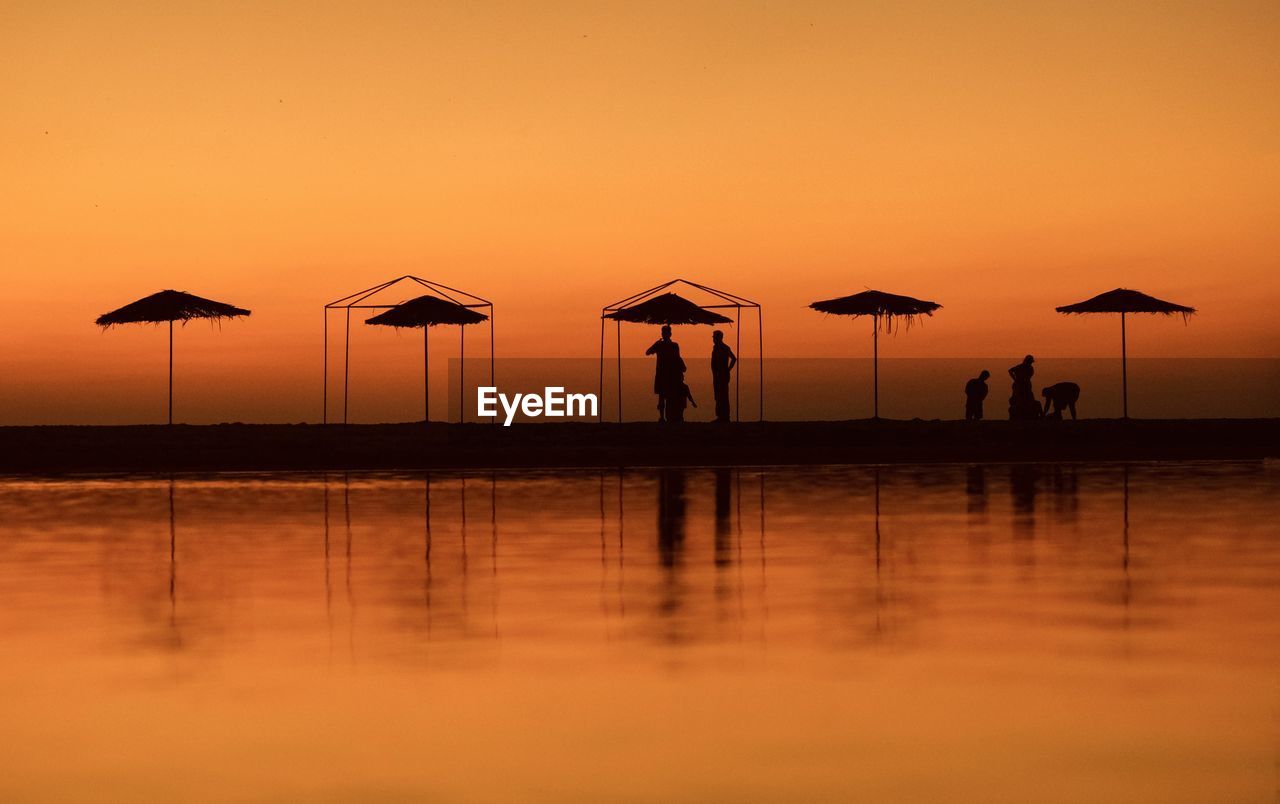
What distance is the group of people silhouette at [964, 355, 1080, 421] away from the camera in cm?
4050

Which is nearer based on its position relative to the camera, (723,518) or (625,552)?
(625,552)

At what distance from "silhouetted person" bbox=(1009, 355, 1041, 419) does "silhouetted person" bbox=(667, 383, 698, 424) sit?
788 cm

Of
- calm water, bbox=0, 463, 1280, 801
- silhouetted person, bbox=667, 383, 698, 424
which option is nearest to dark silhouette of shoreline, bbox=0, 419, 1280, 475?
silhouetted person, bbox=667, 383, 698, 424

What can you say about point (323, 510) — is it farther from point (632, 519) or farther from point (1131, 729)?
point (1131, 729)

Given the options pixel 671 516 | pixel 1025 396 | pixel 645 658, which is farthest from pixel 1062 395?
pixel 645 658

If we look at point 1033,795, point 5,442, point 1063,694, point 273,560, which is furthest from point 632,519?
point 5,442

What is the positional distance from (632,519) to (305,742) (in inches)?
438

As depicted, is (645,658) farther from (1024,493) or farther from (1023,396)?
(1023,396)

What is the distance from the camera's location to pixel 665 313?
3684 centimetres

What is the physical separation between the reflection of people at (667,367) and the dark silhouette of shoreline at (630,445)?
0.83 m

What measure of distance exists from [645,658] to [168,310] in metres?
29.5

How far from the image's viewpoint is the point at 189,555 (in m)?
14.5

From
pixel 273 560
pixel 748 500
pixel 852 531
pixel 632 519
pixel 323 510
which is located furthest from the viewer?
pixel 748 500

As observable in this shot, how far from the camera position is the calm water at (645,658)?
632cm
